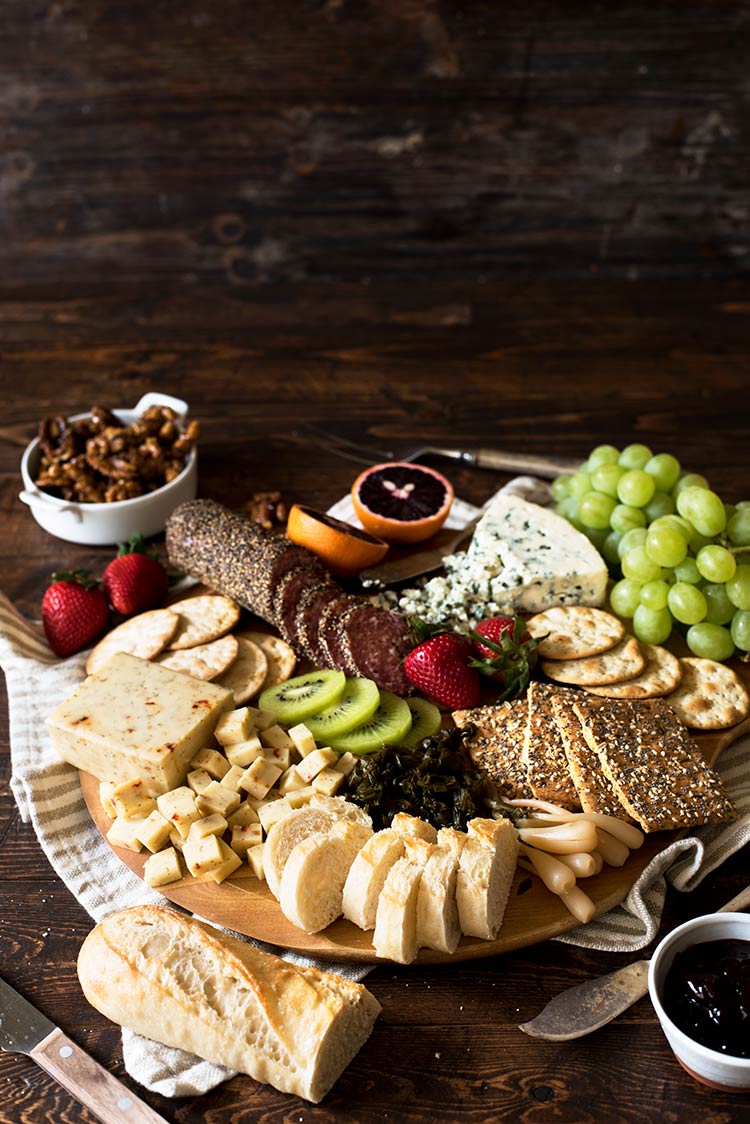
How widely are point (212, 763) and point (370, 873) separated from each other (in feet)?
1.80

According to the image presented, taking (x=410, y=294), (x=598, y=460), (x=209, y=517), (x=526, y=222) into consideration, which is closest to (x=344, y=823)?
(x=209, y=517)

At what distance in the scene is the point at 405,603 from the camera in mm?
2920

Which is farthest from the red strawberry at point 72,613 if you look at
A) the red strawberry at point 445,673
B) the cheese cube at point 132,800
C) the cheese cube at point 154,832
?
the red strawberry at point 445,673

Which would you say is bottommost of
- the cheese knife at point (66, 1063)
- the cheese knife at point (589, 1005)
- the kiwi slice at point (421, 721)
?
the cheese knife at point (66, 1063)

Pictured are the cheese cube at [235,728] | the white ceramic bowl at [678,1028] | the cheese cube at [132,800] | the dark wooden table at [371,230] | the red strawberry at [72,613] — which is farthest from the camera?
the dark wooden table at [371,230]

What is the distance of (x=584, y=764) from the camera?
91.8 inches

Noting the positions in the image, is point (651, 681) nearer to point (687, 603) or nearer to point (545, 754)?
point (687, 603)

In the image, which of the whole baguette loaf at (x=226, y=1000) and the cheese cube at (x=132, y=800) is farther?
the cheese cube at (x=132, y=800)

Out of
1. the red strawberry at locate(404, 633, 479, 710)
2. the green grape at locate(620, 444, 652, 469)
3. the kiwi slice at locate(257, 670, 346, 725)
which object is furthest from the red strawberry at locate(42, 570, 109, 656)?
the green grape at locate(620, 444, 652, 469)

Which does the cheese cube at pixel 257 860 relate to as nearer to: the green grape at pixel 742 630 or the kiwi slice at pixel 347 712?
the kiwi slice at pixel 347 712

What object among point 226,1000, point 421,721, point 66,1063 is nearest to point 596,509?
point 421,721

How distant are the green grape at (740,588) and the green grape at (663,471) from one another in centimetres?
36

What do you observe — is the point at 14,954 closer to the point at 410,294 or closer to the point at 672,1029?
A: the point at 672,1029

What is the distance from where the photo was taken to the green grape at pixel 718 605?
2.80 m
